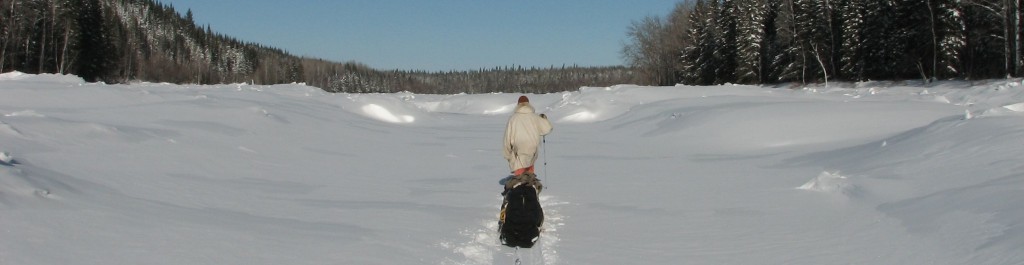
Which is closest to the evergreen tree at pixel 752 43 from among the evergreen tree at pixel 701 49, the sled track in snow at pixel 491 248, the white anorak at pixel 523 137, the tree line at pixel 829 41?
the tree line at pixel 829 41

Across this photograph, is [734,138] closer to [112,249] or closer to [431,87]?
[112,249]

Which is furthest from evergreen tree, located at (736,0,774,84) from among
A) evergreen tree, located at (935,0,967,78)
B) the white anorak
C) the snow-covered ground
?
the white anorak

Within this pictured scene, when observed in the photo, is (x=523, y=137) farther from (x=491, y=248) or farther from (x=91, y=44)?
(x=91, y=44)

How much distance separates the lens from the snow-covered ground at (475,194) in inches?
189

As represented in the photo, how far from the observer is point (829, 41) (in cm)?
4462

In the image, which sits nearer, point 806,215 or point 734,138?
point 806,215

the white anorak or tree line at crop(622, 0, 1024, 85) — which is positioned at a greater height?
tree line at crop(622, 0, 1024, 85)

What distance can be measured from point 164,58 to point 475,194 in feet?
346

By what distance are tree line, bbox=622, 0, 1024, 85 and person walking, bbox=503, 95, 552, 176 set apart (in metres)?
26.8

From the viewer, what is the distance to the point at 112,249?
13.9 feet

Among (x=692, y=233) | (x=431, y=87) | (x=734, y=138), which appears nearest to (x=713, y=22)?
(x=734, y=138)

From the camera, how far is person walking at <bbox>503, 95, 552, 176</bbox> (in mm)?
7590

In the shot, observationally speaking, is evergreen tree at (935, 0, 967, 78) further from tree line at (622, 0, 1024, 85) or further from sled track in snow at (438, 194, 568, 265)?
sled track in snow at (438, 194, 568, 265)

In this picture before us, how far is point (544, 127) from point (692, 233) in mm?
2213
